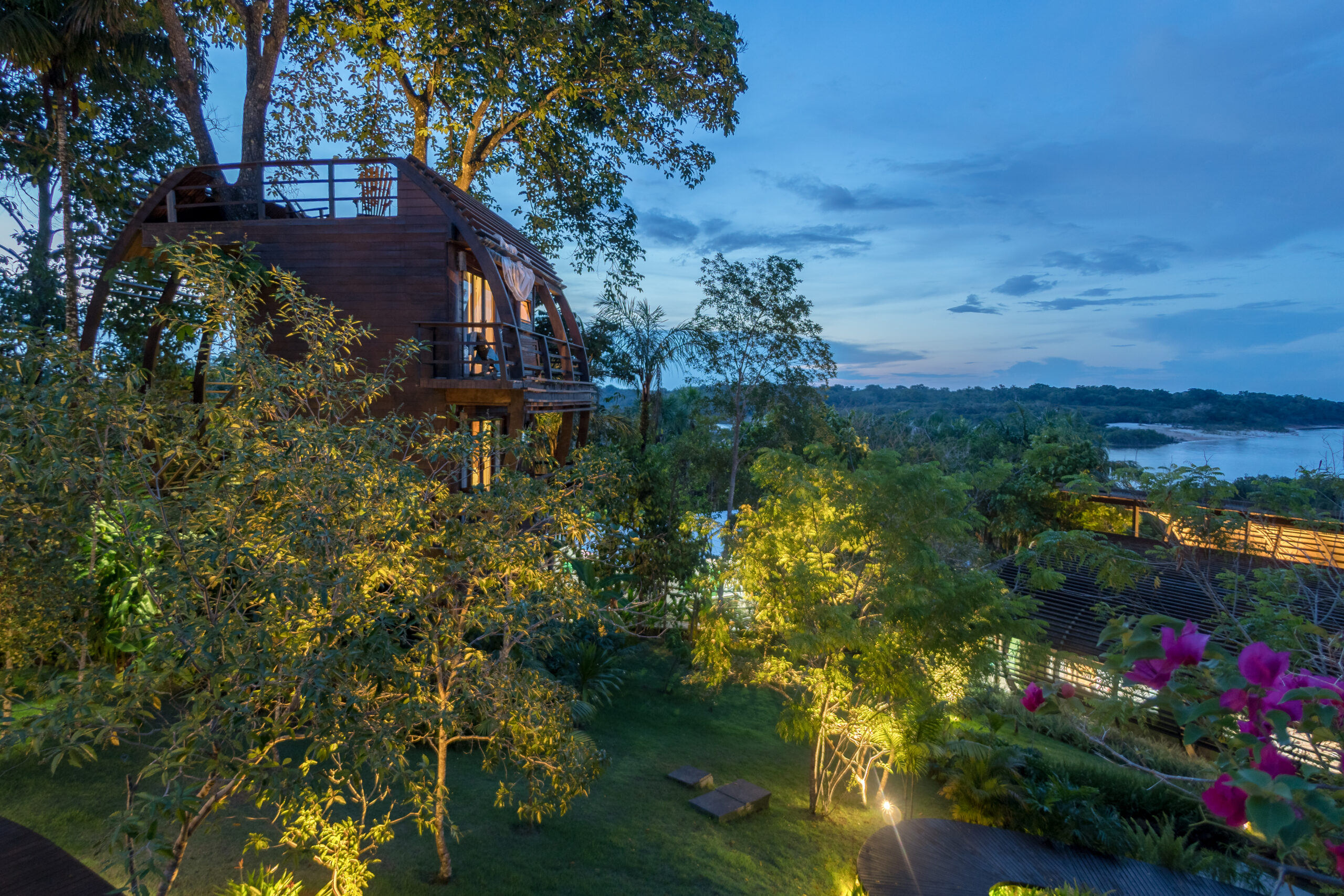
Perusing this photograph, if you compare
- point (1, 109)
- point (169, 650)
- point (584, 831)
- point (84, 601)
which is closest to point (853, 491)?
point (584, 831)

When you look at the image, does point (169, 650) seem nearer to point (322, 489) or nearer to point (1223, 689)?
point (322, 489)

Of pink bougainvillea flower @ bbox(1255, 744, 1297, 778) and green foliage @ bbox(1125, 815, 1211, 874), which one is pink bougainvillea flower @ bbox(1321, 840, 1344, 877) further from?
green foliage @ bbox(1125, 815, 1211, 874)

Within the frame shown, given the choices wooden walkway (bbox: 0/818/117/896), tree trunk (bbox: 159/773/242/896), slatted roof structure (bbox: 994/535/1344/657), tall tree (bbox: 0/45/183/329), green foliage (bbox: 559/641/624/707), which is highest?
tall tree (bbox: 0/45/183/329)

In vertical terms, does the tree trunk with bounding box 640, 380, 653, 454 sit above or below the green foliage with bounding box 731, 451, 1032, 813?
above

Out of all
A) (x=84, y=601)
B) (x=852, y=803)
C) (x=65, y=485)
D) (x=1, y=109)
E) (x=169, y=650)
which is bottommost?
(x=852, y=803)

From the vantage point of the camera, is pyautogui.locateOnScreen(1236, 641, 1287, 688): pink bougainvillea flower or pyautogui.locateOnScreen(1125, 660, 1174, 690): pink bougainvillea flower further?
pyautogui.locateOnScreen(1125, 660, 1174, 690): pink bougainvillea flower

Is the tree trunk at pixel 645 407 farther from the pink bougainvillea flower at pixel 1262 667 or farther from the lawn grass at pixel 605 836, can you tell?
the pink bougainvillea flower at pixel 1262 667

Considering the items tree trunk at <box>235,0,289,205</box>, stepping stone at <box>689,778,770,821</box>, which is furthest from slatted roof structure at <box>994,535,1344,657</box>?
tree trunk at <box>235,0,289,205</box>
